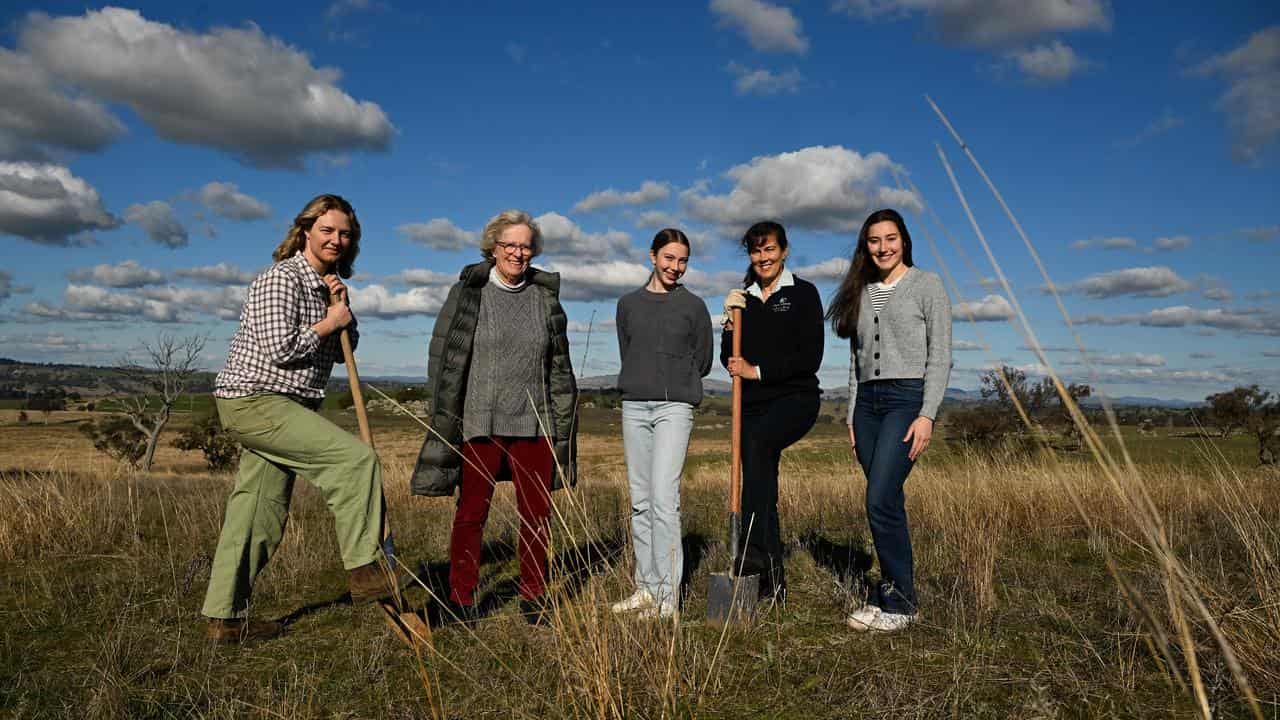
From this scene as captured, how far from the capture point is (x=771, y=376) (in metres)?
4.41

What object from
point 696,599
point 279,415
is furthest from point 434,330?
point 696,599

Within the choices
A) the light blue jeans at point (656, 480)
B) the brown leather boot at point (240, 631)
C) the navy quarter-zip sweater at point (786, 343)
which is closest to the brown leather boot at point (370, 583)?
the brown leather boot at point (240, 631)

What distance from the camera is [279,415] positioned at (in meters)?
3.69

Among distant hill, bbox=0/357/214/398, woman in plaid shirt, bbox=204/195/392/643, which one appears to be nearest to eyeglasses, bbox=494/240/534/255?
woman in plaid shirt, bbox=204/195/392/643

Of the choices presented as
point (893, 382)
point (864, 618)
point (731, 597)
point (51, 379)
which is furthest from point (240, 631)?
point (51, 379)

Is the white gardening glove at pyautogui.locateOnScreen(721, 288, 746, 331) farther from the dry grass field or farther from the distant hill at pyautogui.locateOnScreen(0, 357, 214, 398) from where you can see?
the distant hill at pyautogui.locateOnScreen(0, 357, 214, 398)

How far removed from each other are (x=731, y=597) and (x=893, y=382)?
1505mm

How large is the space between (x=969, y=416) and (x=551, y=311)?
26258 millimetres

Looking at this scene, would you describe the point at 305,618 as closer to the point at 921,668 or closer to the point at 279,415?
the point at 279,415

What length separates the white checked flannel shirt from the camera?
3627 mm

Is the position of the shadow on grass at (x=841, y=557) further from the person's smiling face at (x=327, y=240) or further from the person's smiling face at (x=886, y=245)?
the person's smiling face at (x=327, y=240)

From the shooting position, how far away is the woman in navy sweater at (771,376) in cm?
443

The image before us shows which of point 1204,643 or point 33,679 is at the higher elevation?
point 1204,643

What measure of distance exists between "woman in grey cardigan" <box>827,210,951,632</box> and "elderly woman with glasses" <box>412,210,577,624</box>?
1.72 meters
